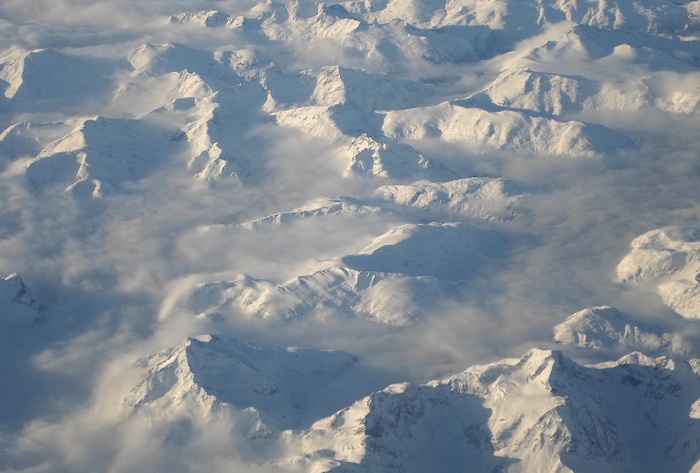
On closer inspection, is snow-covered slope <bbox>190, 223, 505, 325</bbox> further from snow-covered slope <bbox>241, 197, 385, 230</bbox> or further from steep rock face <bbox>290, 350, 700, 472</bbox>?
steep rock face <bbox>290, 350, 700, 472</bbox>

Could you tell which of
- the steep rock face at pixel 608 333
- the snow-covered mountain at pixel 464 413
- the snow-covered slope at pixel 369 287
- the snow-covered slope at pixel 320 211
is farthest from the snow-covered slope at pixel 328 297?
the snow-covered slope at pixel 320 211

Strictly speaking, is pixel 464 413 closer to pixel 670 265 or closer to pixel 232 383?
pixel 232 383

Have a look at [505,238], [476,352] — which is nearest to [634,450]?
[476,352]

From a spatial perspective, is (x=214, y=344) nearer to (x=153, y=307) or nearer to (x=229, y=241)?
(x=153, y=307)

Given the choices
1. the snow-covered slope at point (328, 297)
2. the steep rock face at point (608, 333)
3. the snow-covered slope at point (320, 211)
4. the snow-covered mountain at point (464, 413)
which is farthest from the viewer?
the snow-covered slope at point (320, 211)

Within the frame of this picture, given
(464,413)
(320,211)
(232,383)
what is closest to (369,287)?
(232,383)

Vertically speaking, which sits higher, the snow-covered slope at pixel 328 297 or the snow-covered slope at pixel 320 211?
the snow-covered slope at pixel 328 297

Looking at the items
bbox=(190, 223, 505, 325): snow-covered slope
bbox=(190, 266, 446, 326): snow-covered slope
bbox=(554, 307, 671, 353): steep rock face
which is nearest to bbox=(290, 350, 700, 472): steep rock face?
bbox=(554, 307, 671, 353): steep rock face

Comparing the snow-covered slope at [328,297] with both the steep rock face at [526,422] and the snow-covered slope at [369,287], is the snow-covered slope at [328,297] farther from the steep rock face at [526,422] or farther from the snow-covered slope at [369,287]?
the steep rock face at [526,422]
